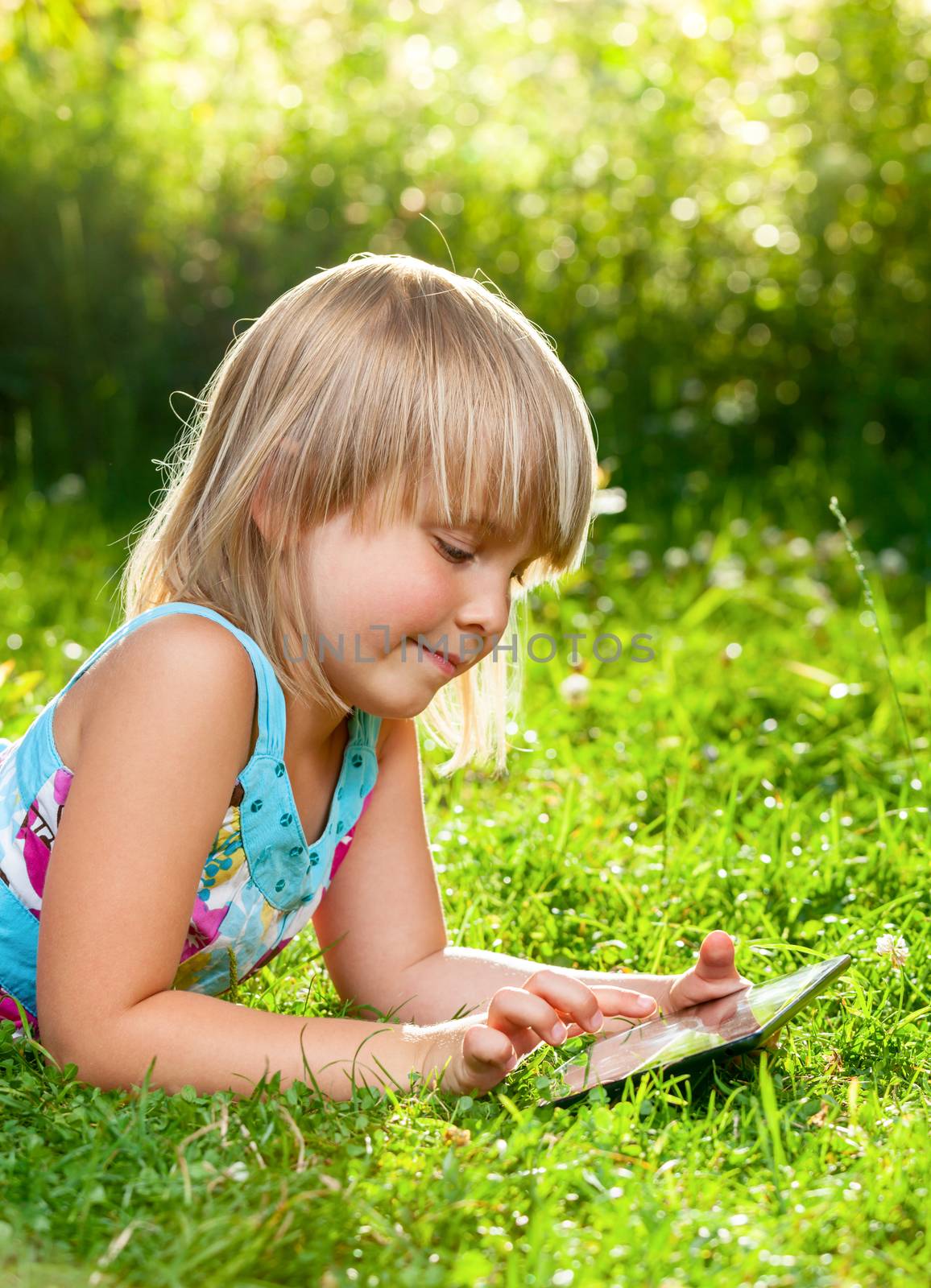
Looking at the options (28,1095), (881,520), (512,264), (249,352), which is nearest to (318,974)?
(28,1095)

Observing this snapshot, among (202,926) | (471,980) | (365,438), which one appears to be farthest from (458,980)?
(365,438)

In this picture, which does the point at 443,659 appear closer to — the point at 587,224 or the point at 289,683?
the point at 289,683

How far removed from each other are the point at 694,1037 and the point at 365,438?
0.80m

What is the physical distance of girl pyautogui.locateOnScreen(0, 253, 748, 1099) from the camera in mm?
1581

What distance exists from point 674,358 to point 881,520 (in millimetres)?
1383

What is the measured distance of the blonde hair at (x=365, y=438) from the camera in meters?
1.70

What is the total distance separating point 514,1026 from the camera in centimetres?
157

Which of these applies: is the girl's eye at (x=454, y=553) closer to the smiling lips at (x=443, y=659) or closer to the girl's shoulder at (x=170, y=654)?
the smiling lips at (x=443, y=659)

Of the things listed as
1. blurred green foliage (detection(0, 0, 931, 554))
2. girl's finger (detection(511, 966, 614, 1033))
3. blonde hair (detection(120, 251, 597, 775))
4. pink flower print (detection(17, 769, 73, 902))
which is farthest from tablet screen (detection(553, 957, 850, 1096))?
blurred green foliage (detection(0, 0, 931, 554))

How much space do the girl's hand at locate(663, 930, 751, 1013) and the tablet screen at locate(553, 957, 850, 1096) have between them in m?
0.01

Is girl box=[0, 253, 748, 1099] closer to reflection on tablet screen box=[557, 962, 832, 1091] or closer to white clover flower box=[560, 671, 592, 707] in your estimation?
reflection on tablet screen box=[557, 962, 832, 1091]

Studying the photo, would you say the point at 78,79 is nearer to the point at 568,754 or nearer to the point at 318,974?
the point at 568,754

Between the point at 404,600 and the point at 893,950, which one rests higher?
the point at 404,600

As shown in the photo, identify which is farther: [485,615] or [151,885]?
[485,615]
